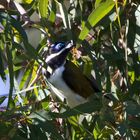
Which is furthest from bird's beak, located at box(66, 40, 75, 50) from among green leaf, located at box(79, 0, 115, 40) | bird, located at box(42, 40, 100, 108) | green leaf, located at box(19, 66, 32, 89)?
green leaf, located at box(79, 0, 115, 40)

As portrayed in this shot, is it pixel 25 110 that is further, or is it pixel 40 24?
pixel 40 24

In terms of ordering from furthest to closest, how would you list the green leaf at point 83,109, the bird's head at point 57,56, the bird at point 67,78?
the bird's head at point 57,56 < the bird at point 67,78 < the green leaf at point 83,109

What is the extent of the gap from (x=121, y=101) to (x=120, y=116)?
40 mm

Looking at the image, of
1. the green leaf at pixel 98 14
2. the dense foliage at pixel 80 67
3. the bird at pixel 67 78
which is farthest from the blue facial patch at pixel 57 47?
the green leaf at pixel 98 14

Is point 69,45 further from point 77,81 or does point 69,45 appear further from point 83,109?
point 83,109

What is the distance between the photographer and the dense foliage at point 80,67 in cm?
143

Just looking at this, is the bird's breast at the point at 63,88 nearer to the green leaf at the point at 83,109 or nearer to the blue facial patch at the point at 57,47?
the blue facial patch at the point at 57,47

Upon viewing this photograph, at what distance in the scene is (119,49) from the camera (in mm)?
1601

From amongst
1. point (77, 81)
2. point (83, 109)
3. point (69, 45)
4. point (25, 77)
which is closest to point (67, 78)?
point (77, 81)

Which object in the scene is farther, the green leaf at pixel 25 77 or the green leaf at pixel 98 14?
the green leaf at pixel 25 77

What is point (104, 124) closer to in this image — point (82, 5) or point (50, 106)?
point (50, 106)

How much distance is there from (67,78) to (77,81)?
1.8 inches

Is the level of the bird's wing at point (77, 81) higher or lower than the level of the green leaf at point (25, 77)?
lower

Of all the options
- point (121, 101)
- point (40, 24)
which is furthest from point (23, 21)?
point (121, 101)
